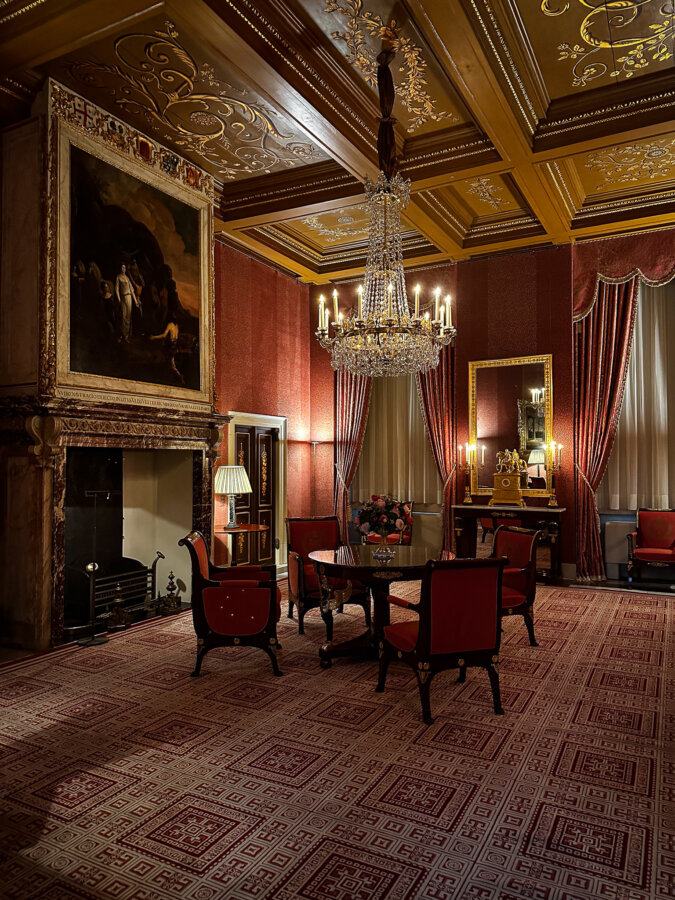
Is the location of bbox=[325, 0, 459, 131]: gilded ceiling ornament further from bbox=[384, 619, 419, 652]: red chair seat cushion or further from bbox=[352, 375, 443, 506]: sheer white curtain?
bbox=[352, 375, 443, 506]: sheer white curtain

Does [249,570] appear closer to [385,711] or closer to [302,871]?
[385,711]

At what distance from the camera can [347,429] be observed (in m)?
9.38

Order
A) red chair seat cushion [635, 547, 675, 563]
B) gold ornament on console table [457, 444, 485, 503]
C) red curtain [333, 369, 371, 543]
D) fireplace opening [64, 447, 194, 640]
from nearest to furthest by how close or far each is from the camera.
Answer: fireplace opening [64, 447, 194, 640], red chair seat cushion [635, 547, 675, 563], gold ornament on console table [457, 444, 485, 503], red curtain [333, 369, 371, 543]

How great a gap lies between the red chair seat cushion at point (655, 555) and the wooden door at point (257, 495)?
4.43m

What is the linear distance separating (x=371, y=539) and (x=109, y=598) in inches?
149

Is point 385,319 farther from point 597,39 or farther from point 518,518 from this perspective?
point 518,518

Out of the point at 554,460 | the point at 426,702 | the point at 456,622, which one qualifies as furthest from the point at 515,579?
the point at 554,460

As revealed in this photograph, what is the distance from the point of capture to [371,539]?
862cm

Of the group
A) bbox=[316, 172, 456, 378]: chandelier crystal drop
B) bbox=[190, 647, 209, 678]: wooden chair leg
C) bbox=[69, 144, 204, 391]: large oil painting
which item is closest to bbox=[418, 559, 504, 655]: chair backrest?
bbox=[190, 647, 209, 678]: wooden chair leg

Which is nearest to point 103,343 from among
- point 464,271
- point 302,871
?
point 302,871

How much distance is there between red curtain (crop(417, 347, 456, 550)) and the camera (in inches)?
332

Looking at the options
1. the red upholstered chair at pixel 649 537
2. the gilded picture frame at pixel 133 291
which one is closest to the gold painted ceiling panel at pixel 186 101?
the gilded picture frame at pixel 133 291

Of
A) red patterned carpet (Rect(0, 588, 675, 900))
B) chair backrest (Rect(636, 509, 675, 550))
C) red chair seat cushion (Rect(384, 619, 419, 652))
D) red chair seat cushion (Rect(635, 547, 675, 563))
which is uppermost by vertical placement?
A: chair backrest (Rect(636, 509, 675, 550))

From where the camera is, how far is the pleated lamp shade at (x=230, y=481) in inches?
274
